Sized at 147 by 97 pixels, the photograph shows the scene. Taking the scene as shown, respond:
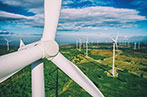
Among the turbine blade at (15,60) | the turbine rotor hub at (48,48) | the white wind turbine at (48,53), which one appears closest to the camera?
the turbine blade at (15,60)

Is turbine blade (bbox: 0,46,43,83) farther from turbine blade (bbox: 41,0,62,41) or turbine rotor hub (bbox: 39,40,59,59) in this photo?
turbine blade (bbox: 41,0,62,41)

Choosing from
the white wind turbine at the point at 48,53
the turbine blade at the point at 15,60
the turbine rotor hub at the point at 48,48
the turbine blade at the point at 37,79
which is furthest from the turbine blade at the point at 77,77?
the turbine blade at the point at 15,60

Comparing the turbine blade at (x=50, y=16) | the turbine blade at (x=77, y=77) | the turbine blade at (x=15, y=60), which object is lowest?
the turbine blade at (x=77, y=77)

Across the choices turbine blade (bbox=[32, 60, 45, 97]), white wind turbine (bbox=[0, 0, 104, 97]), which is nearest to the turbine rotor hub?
white wind turbine (bbox=[0, 0, 104, 97])

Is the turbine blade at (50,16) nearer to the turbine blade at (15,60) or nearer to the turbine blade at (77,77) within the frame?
the turbine blade at (77,77)

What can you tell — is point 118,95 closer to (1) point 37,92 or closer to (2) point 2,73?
(1) point 37,92

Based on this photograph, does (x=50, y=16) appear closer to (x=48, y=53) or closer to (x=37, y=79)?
(x=48, y=53)
